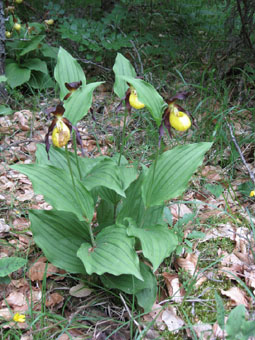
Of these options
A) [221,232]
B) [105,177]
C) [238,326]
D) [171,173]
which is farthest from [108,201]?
[238,326]

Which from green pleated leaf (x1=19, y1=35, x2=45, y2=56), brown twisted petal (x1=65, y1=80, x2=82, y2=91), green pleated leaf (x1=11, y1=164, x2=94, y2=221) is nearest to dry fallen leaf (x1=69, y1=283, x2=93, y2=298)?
green pleated leaf (x1=11, y1=164, x2=94, y2=221)

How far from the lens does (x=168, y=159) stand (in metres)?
1.45

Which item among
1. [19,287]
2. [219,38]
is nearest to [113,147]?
[19,287]

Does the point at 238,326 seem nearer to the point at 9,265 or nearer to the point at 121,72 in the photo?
the point at 9,265

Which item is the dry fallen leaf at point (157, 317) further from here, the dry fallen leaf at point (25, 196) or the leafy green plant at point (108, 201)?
the dry fallen leaf at point (25, 196)

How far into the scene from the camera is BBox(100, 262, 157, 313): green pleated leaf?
1.36 metres

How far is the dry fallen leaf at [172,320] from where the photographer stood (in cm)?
132

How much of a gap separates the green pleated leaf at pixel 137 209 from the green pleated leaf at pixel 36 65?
6.36ft

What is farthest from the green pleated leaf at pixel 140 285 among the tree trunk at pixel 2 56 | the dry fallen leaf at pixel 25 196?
the tree trunk at pixel 2 56

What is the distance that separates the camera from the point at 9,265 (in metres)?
1.45

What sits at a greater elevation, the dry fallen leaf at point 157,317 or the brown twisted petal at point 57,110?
the brown twisted petal at point 57,110

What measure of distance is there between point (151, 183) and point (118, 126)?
1341 mm

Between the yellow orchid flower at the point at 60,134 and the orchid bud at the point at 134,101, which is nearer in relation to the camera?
the yellow orchid flower at the point at 60,134

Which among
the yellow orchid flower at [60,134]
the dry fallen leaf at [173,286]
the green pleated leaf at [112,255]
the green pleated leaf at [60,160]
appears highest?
the yellow orchid flower at [60,134]
